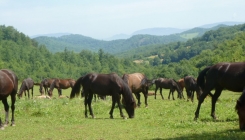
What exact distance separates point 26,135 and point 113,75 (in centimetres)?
575

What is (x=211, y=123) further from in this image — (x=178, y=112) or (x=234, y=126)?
(x=178, y=112)

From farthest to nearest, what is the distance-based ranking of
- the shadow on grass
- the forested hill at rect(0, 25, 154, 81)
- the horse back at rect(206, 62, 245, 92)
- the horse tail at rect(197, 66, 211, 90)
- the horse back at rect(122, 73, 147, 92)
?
the forested hill at rect(0, 25, 154, 81) < the horse back at rect(122, 73, 147, 92) < the horse tail at rect(197, 66, 211, 90) < the horse back at rect(206, 62, 245, 92) < the shadow on grass

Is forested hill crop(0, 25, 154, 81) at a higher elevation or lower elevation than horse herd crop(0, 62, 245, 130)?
lower

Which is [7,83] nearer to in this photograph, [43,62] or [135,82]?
[135,82]

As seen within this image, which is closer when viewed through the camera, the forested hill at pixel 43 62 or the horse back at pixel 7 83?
the horse back at pixel 7 83

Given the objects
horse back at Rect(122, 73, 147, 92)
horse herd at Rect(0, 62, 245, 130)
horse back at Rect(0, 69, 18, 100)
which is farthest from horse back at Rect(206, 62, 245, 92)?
horse back at Rect(122, 73, 147, 92)

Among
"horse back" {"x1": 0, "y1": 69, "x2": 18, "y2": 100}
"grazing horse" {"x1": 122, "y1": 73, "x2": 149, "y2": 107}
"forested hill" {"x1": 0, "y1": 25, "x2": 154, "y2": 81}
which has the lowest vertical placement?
"forested hill" {"x1": 0, "y1": 25, "x2": 154, "y2": 81}

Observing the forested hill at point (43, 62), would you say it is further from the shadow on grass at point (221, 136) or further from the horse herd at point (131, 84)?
the shadow on grass at point (221, 136)

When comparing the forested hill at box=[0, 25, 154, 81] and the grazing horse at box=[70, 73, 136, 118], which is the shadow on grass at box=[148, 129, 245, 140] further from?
the forested hill at box=[0, 25, 154, 81]

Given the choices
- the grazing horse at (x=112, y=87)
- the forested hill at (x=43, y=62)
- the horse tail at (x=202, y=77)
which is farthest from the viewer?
the forested hill at (x=43, y=62)

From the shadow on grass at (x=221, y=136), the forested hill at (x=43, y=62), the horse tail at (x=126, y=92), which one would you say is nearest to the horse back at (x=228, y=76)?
the shadow on grass at (x=221, y=136)

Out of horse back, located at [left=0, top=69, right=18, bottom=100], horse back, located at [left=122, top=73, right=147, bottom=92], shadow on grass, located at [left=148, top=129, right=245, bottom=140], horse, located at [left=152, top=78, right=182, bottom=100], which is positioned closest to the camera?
shadow on grass, located at [left=148, top=129, right=245, bottom=140]

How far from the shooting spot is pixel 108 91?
1625 cm

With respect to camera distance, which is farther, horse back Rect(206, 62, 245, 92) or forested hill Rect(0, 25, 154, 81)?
forested hill Rect(0, 25, 154, 81)
